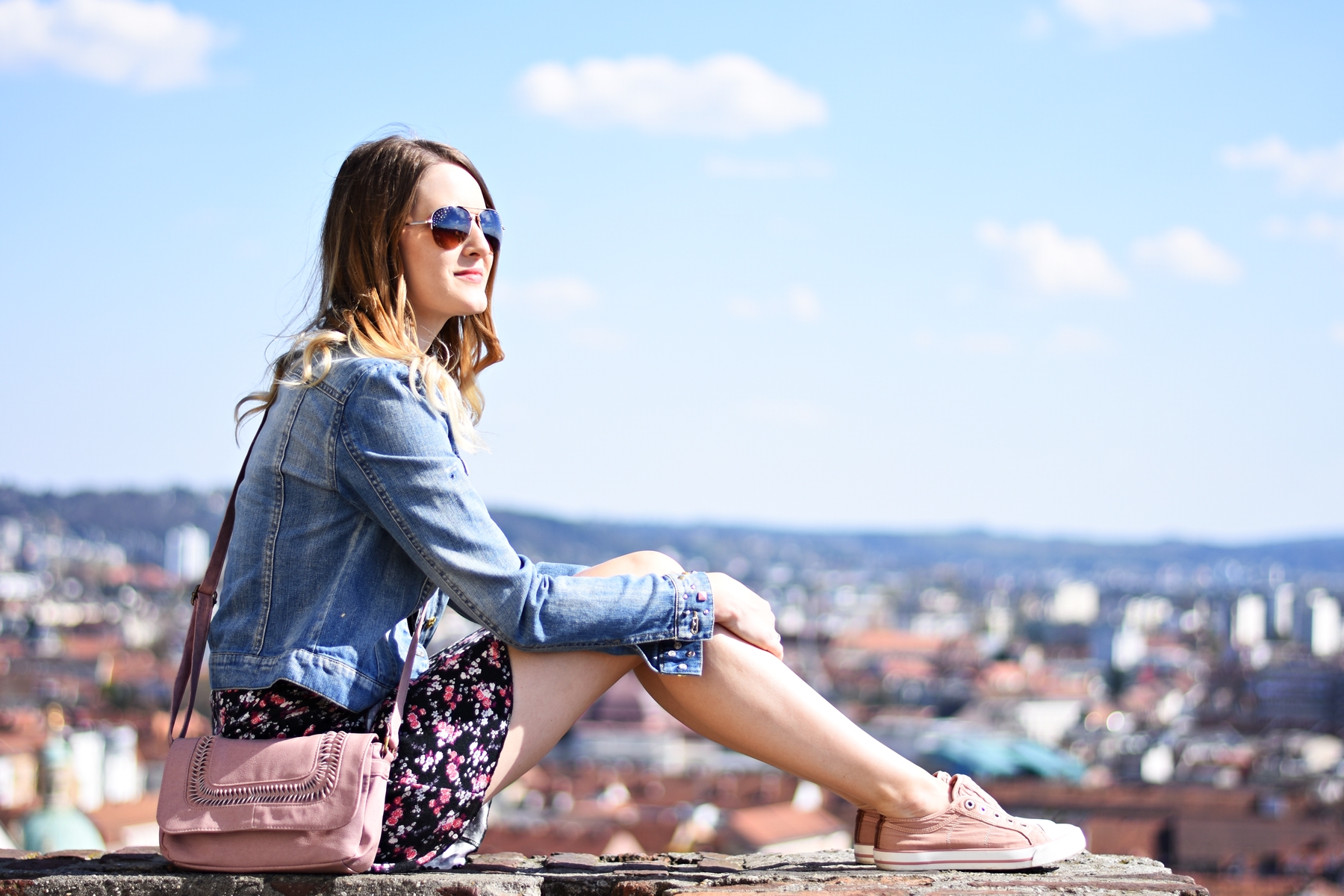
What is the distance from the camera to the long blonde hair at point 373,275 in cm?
192

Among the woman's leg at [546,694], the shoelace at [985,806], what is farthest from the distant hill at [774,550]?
the woman's leg at [546,694]

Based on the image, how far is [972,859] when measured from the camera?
2.03 m

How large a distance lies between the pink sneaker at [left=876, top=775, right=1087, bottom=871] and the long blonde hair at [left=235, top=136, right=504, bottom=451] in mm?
754

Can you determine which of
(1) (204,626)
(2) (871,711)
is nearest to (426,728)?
(1) (204,626)

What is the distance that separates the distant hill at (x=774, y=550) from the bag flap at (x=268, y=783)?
108973 millimetres

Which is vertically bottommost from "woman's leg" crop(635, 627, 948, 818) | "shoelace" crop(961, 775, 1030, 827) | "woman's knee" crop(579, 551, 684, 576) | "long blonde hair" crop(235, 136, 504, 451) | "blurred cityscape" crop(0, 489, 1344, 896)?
"blurred cityscape" crop(0, 489, 1344, 896)

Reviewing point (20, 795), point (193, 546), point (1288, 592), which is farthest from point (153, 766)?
A: point (193, 546)

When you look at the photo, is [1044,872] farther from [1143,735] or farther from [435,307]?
[1143,735]

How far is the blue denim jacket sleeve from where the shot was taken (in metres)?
1.84

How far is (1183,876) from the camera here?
2.01m

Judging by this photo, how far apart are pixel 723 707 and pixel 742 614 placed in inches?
4.7

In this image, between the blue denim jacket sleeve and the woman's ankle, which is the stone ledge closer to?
the woman's ankle

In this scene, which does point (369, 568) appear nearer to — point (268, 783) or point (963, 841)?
point (268, 783)

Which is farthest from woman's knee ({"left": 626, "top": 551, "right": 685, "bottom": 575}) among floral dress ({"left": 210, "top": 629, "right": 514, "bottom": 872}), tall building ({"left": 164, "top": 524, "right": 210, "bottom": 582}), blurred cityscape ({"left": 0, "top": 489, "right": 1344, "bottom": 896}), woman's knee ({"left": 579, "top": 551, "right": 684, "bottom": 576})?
tall building ({"left": 164, "top": 524, "right": 210, "bottom": 582})
